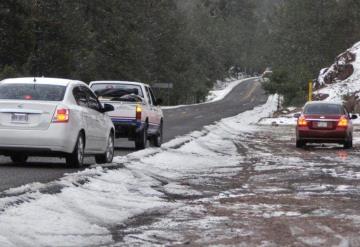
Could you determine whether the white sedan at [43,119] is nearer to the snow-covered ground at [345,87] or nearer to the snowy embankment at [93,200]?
the snowy embankment at [93,200]

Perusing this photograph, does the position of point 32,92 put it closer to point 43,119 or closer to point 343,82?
point 43,119

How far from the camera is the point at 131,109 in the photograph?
21875 millimetres

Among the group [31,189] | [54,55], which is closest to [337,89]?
[54,55]

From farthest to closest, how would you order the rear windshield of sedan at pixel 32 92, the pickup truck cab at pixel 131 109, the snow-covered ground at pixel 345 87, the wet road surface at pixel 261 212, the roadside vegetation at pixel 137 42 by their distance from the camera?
the roadside vegetation at pixel 137 42 → the snow-covered ground at pixel 345 87 → the pickup truck cab at pixel 131 109 → the rear windshield of sedan at pixel 32 92 → the wet road surface at pixel 261 212

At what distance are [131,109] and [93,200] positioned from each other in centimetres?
1146

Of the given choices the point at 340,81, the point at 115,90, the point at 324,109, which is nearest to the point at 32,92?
the point at 115,90

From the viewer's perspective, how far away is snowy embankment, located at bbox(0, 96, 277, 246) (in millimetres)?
7902

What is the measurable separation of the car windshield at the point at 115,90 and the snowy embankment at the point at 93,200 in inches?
200

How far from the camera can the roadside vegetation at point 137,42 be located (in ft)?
208

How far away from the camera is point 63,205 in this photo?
31.9 feet

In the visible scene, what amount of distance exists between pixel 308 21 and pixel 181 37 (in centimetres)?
1967

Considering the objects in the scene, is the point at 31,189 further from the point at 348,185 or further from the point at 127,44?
the point at 127,44

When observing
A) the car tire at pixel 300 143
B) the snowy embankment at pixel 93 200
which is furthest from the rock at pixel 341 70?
the snowy embankment at pixel 93 200

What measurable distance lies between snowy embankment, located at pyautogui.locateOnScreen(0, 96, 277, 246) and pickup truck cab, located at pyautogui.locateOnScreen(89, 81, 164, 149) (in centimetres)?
392
